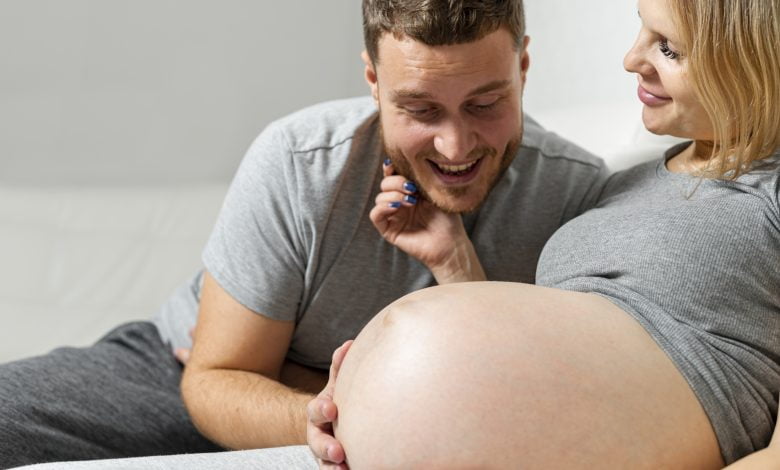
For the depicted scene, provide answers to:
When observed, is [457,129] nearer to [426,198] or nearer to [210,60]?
[426,198]

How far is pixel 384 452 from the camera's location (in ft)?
3.68

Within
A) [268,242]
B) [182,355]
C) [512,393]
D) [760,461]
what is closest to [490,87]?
[268,242]

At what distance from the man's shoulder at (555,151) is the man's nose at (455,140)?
257mm

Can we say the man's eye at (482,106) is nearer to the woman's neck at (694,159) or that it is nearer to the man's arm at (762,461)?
the woman's neck at (694,159)

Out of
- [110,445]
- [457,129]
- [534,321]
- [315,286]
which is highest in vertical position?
[457,129]

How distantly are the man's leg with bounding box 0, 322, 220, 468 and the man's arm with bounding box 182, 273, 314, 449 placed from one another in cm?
12

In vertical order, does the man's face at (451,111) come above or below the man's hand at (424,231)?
above

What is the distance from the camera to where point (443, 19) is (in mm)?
1474

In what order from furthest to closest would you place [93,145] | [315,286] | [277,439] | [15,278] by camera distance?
[93,145], [15,278], [315,286], [277,439]

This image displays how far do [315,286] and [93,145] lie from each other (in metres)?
1.29

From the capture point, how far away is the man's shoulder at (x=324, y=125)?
1.71 metres

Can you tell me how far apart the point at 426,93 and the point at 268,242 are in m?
0.38

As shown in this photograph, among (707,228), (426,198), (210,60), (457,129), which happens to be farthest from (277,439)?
(210,60)

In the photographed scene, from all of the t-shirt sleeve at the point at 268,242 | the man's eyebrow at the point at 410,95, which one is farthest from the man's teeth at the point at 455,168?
the t-shirt sleeve at the point at 268,242
